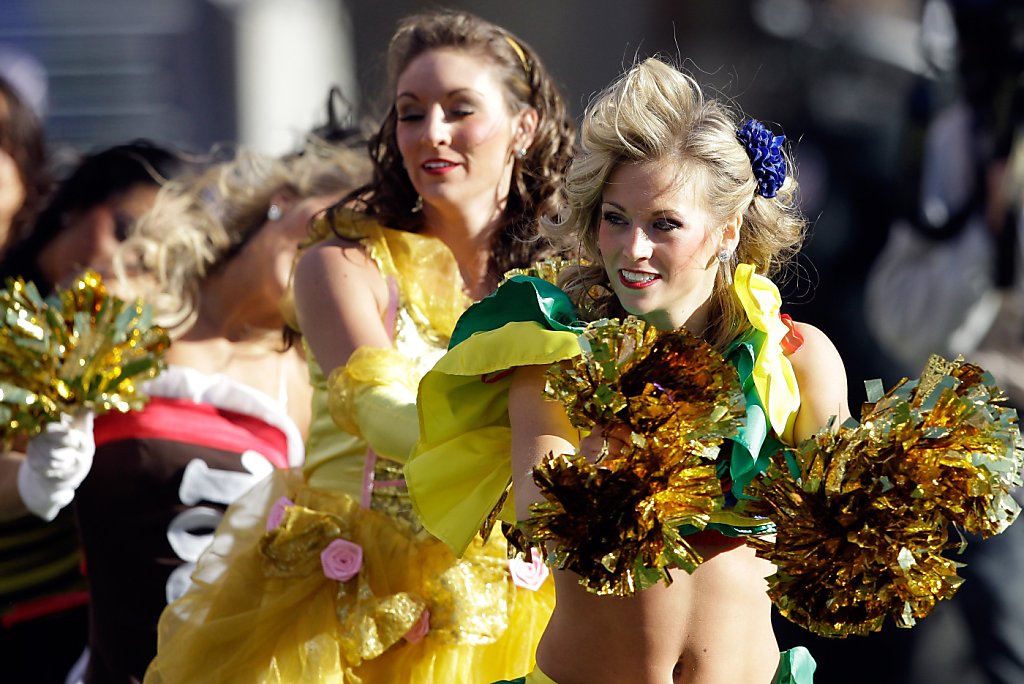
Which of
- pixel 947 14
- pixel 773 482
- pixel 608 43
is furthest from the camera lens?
pixel 608 43

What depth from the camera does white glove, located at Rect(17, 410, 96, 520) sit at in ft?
10.5

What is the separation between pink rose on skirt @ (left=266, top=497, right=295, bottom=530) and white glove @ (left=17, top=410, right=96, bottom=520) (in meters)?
0.64

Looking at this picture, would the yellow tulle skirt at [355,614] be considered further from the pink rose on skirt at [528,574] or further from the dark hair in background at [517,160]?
the dark hair in background at [517,160]

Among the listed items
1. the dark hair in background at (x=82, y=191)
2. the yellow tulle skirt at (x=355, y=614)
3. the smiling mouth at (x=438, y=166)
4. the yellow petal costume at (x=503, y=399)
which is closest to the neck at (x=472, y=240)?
the smiling mouth at (x=438, y=166)

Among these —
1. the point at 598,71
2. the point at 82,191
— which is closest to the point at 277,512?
the point at 82,191

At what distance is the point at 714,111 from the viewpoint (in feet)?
6.72

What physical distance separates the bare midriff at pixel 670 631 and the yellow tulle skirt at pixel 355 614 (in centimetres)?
59

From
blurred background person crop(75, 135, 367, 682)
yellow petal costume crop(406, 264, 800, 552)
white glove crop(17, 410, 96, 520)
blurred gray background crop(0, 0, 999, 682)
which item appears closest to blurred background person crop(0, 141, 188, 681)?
blurred background person crop(75, 135, 367, 682)

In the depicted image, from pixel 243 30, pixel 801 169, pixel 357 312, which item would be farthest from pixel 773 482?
pixel 243 30

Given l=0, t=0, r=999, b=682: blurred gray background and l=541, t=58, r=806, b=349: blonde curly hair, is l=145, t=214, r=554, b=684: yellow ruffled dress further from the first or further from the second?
l=0, t=0, r=999, b=682: blurred gray background

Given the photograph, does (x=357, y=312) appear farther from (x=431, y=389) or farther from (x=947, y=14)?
(x=947, y=14)

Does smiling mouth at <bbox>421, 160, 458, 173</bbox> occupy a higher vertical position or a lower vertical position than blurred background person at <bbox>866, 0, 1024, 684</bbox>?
higher

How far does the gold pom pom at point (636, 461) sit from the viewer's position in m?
1.64

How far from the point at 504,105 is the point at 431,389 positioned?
3.23 ft
